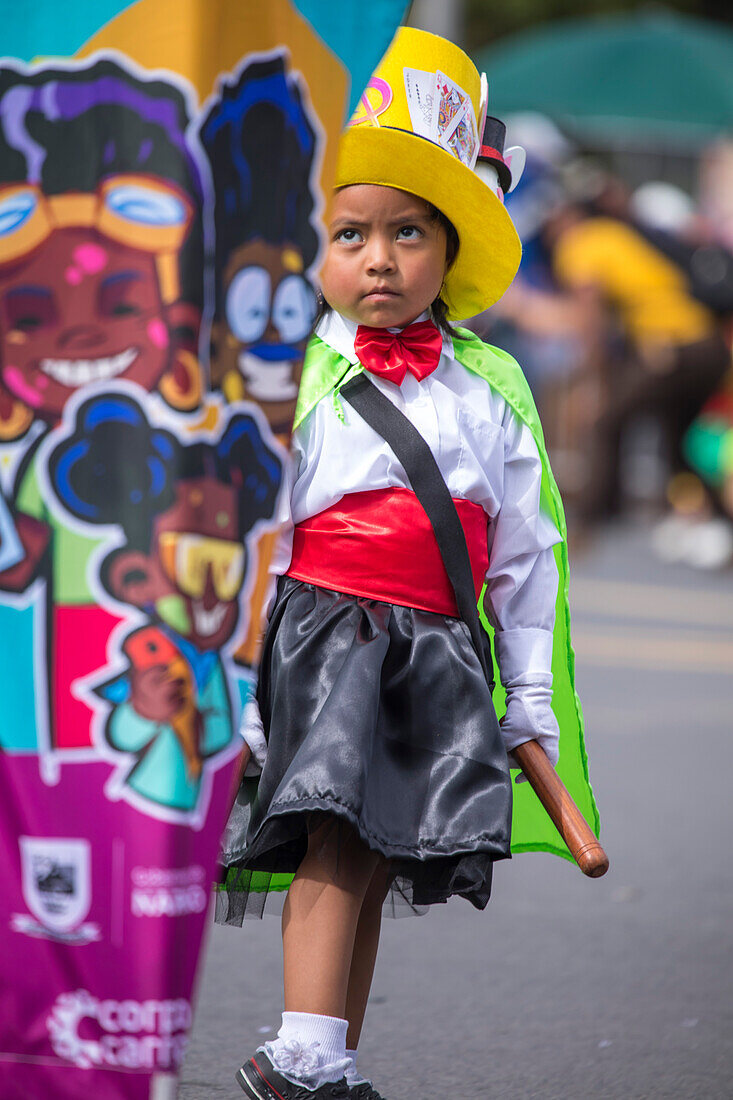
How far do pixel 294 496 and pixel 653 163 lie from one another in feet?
56.9

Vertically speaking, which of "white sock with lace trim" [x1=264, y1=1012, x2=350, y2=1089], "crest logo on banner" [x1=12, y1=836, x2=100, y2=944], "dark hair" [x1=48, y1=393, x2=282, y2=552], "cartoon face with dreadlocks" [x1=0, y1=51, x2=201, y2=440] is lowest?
"white sock with lace trim" [x1=264, y1=1012, x2=350, y2=1089]

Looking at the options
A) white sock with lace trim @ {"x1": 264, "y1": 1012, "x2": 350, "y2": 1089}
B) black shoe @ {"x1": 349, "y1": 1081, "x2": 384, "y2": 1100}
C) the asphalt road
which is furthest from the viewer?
the asphalt road

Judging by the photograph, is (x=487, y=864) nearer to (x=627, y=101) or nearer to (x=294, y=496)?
(x=294, y=496)

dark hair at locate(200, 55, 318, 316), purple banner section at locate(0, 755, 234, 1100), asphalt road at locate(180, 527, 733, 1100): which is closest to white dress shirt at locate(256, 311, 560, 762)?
dark hair at locate(200, 55, 318, 316)

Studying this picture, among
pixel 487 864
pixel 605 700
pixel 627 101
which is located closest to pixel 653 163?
pixel 627 101

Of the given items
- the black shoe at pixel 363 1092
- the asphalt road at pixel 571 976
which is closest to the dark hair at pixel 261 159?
the black shoe at pixel 363 1092

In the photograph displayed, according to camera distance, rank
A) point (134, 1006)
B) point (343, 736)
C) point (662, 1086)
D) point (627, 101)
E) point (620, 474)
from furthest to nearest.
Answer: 1. point (620, 474)
2. point (627, 101)
3. point (662, 1086)
4. point (343, 736)
5. point (134, 1006)

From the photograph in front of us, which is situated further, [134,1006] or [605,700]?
[605,700]

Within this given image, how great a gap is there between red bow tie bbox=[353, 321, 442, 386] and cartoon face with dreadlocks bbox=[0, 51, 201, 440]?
77 cm

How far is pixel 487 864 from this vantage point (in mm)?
2443

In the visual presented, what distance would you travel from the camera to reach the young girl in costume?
237 cm

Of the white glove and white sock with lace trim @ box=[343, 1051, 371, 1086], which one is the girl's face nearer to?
the white glove

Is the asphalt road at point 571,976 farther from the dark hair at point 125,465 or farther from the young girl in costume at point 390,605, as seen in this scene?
the dark hair at point 125,465

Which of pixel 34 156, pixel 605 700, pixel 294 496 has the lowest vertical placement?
pixel 605 700
